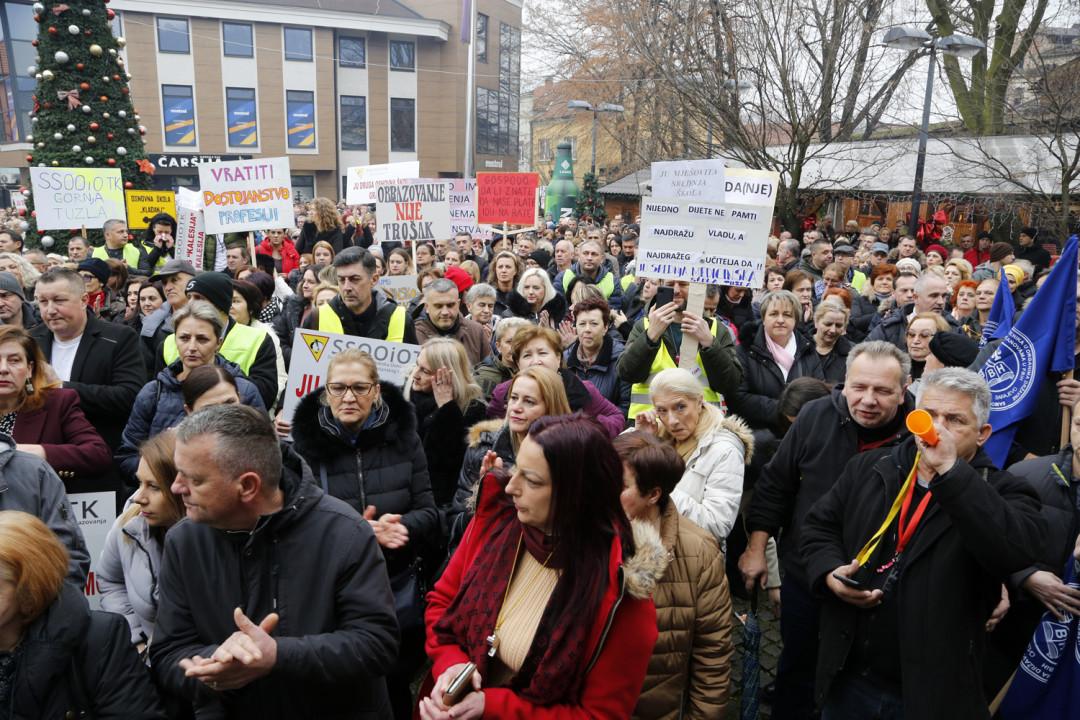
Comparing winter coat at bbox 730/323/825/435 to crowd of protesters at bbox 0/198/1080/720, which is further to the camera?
winter coat at bbox 730/323/825/435

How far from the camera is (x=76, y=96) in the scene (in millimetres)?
11781

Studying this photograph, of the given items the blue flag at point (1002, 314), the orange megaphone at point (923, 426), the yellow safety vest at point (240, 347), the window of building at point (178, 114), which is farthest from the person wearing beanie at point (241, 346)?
the window of building at point (178, 114)

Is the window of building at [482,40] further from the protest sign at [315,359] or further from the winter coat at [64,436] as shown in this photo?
the winter coat at [64,436]

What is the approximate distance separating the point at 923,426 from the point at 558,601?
52.1 inches

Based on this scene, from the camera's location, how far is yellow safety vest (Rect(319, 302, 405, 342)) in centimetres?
598

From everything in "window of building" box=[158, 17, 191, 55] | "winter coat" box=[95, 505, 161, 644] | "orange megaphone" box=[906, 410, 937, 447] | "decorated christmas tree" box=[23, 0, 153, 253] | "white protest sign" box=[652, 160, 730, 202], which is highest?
"window of building" box=[158, 17, 191, 55]

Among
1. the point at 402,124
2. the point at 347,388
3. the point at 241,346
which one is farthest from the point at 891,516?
the point at 402,124

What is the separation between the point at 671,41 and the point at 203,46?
113 ft

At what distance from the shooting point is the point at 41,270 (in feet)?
28.6

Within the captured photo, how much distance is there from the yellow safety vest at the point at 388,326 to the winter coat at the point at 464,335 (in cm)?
31

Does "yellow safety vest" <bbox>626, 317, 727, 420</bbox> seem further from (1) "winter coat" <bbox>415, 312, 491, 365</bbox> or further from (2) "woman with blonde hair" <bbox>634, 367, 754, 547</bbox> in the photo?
(1) "winter coat" <bbox>415, 312, 491, 365</bbox>

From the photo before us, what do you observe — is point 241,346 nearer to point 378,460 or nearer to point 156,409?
point 156,409

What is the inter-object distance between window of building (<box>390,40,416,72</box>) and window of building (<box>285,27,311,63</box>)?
478 centimetres

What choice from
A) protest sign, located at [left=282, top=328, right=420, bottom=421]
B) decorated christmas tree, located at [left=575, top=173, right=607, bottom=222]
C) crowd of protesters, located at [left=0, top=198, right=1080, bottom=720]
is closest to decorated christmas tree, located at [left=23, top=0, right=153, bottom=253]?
crowd of protesters, located at [left=0, top=198, right=1080, bottom=720]
